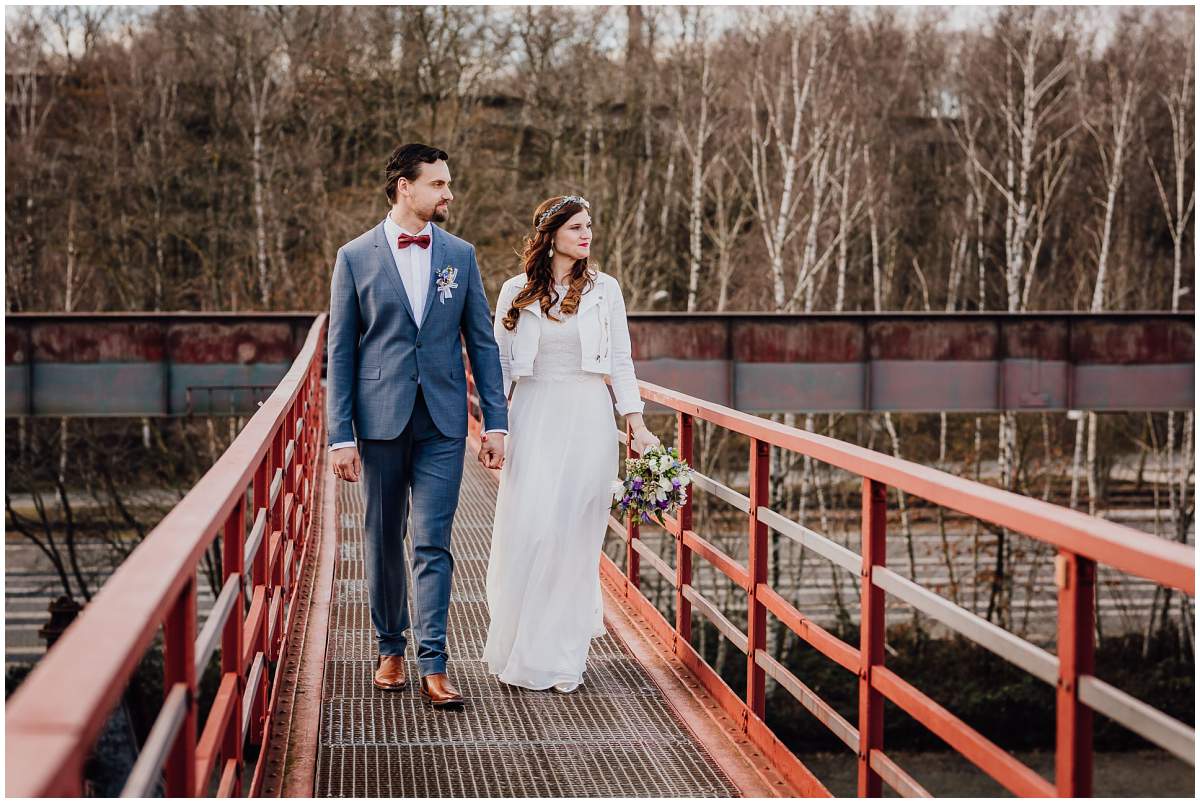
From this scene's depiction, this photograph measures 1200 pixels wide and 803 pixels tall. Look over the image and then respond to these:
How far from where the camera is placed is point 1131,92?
111ft

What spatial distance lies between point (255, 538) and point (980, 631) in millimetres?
2220

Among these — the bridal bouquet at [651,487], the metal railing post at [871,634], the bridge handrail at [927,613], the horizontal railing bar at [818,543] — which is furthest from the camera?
the bridal bouquet at [651,487]

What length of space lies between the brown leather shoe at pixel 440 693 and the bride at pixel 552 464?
397 mm

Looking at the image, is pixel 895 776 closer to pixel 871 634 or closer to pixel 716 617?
pixel 871 634

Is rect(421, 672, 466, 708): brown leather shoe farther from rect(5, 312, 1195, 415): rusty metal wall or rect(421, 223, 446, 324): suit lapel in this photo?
rect(5, 312, 1195, 415): rusty metal wall

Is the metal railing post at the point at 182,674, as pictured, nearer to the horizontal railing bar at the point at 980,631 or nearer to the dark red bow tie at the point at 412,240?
the horizontal railing bar at the point at 980,631

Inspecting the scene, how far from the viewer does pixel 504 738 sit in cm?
494

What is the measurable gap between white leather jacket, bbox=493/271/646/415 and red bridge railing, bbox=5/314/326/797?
913mm

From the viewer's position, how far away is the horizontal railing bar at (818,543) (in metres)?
3.95

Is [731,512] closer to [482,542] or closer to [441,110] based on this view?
[441,110]

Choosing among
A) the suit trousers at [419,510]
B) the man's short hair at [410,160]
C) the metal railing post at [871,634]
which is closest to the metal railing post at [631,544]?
the suit trousers at [419,510]

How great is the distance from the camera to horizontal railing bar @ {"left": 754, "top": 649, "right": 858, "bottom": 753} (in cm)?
402

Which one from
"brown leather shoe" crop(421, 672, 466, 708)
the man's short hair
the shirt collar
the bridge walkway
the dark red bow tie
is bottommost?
the bridge walkway

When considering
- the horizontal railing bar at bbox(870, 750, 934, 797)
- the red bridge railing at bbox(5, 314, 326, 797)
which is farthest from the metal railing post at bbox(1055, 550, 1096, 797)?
the red bridge railing at bbox(5, 314, 326, 797)
